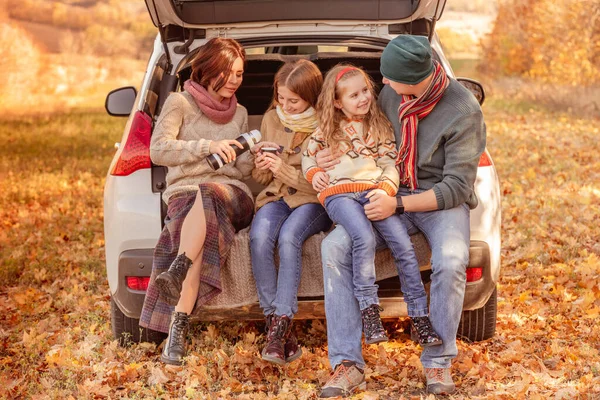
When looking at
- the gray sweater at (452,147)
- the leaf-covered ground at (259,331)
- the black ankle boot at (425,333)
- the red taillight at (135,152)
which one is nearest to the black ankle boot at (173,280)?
the leaf-covered ground at (259,331)

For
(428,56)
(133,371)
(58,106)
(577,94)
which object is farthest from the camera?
(58,106)

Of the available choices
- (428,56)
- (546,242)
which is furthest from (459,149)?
(546,242)

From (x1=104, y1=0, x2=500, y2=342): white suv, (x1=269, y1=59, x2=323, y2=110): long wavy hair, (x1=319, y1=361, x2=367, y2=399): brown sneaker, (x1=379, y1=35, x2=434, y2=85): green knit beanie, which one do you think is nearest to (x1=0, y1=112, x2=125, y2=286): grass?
(x1=104, y1=0, x2=500, y2=342): white suv

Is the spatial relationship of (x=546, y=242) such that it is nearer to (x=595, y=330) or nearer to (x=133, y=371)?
(x=595, y=330)

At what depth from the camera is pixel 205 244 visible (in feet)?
13.1

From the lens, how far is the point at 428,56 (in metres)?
3.89

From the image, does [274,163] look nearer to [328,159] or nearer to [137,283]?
[328,159]

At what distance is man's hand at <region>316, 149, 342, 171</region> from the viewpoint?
4.05 m

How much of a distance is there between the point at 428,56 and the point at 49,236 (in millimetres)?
4963

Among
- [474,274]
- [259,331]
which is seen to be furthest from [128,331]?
[474,274]

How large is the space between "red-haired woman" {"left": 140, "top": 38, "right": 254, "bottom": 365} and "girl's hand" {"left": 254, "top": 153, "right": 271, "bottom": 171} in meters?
0.13

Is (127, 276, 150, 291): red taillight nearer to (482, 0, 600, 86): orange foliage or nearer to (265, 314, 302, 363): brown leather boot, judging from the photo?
(265, 314, 302, 363): brown leather boot

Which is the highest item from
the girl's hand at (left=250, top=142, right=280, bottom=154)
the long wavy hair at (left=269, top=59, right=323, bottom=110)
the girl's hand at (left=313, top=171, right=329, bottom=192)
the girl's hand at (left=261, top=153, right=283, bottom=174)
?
the long wavy hair at (left=269, top=59, right=323, bottom=110)

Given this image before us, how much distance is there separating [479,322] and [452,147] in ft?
3.48
